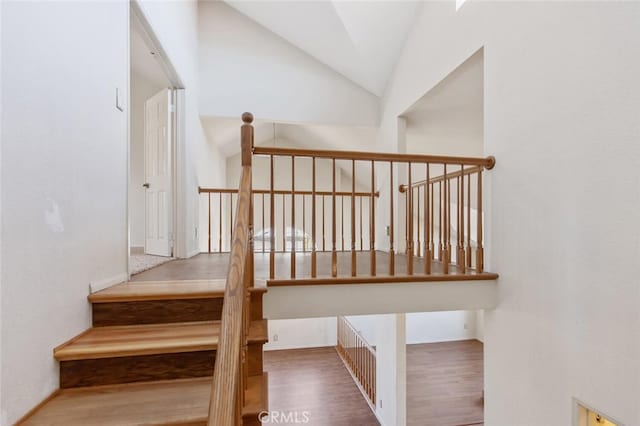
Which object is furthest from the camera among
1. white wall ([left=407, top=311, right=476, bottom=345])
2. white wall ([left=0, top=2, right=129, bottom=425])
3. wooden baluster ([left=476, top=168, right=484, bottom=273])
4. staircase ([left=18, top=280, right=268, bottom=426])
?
white wall ([left=407, top=311, right=476, bottom=345])

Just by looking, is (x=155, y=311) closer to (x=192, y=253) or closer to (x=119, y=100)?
(x=119, y=100)

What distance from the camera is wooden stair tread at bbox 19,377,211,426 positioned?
3.78 ft

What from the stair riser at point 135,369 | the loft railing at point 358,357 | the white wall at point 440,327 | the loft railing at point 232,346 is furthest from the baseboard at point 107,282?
the white wall at point 440,327

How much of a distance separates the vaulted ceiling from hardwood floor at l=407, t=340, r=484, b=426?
16.0ft

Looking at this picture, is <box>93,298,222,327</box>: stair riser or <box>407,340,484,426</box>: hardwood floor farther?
<box>407,340,484,426</box>: hardwood floor

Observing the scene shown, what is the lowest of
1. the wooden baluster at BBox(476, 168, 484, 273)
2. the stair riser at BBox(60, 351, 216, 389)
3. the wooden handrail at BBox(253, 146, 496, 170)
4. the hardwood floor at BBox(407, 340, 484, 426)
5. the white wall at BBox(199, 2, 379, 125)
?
the hardwood floor at BBox(407, 340, 484, 426)

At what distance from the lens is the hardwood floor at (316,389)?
4.75 metres

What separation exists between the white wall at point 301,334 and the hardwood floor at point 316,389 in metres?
0.25

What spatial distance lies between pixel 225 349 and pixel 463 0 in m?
3.26

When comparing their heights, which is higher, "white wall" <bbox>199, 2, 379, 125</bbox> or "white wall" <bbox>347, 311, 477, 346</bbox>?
"white wall" <bbox>199, 2, 379, 125</bbox>

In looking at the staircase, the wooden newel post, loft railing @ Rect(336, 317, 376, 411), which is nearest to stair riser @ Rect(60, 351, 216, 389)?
the staircase

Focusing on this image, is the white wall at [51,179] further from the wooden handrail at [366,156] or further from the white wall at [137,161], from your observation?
the white wall at [137,161]

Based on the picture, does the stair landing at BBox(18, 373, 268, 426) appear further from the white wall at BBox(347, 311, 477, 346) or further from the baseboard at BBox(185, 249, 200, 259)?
the white wall at BBox(347, 311, 477, 346)

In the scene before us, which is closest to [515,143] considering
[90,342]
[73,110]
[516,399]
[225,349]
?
[516,399]
